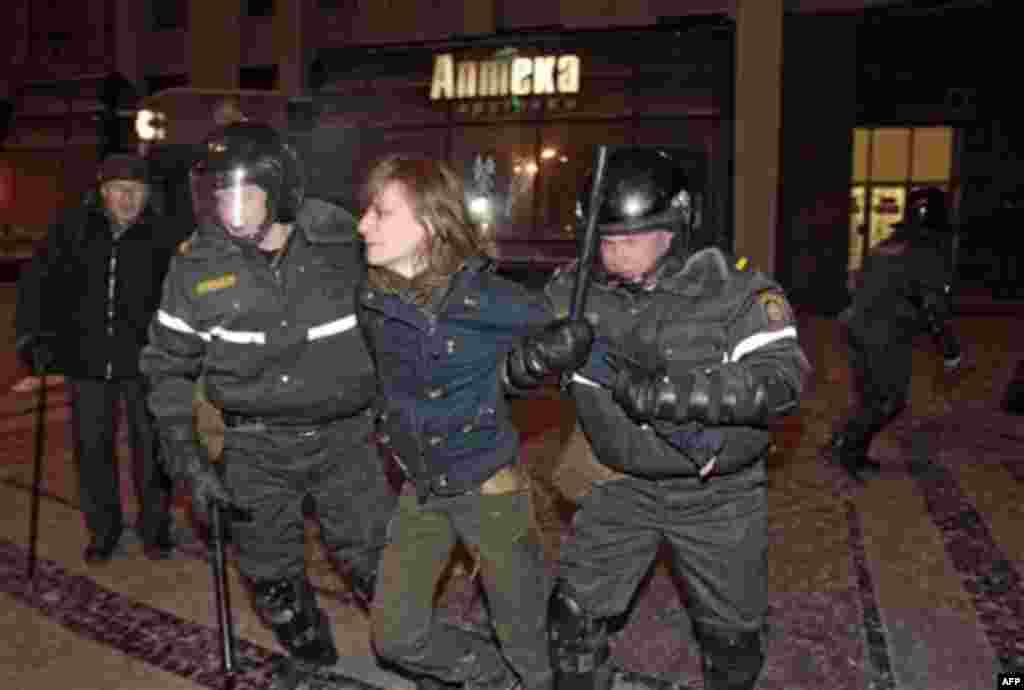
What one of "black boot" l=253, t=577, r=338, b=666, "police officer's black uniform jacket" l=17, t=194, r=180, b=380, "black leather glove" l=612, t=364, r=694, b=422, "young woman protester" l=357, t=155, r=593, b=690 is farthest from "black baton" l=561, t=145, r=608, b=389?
"police officer's black uniform jacket" l=17, t=194, r=180, b=380

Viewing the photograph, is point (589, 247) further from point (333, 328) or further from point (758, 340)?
point (333, 328)

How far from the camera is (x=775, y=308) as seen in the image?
3.27 meters

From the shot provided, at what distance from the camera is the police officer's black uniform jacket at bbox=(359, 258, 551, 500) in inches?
136

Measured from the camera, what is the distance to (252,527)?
4008mm

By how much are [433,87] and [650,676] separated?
18.9 m

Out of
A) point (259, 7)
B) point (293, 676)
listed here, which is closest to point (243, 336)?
point (293, 676)

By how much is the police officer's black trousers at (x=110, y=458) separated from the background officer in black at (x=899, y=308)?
4766 millimetres

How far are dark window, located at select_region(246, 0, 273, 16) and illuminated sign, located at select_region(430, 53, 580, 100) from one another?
5.89 meters

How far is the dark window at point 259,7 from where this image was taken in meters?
25.5

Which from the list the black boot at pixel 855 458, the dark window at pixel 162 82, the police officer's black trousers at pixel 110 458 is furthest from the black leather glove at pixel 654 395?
the dark window at pixel 162 82

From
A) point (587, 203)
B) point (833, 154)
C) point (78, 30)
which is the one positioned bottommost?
point (587, 203)

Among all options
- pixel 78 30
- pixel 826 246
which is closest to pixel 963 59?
pixel 826 246

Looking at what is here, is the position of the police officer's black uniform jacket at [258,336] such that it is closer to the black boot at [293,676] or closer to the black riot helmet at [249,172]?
the black riot helmet at [249,172]

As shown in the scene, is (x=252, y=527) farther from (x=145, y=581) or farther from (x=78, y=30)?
(x=78, y=30)
